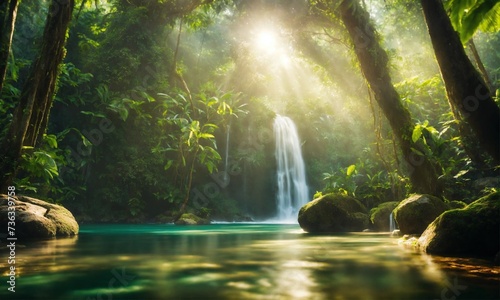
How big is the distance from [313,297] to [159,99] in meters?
18.6

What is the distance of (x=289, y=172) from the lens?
2441 cm

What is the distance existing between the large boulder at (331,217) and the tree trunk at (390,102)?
244cm

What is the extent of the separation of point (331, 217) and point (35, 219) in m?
8.16

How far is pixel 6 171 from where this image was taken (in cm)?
879

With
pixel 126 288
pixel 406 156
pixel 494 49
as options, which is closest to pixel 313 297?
pixel 126 288

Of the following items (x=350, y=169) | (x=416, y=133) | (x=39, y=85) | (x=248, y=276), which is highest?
(x=39, y=85)

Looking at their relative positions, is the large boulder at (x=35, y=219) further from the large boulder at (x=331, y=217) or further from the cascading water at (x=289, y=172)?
the cascading water at (x=289, y=172)

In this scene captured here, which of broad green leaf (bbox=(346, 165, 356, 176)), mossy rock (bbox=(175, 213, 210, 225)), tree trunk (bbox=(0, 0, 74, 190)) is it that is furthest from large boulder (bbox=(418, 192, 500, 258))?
mossy rock (bbox=(175, 213, 210, 225))

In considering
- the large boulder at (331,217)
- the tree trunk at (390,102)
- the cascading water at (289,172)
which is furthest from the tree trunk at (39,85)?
the cascading water at (289,172)

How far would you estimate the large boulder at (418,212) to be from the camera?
860 centimetres

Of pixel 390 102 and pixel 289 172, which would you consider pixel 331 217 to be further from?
pixel 289 172

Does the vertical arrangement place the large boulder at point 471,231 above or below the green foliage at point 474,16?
below

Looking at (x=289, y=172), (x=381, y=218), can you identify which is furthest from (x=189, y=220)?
(x=289, y=172)

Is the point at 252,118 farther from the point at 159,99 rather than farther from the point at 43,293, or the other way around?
the point at 43,293
